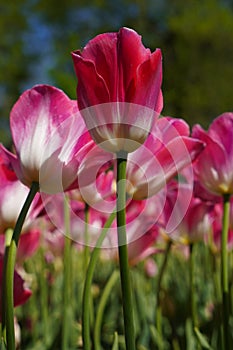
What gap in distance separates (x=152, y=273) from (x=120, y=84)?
0.89 metres

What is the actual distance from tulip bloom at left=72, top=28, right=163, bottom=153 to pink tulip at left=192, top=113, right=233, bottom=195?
0.18m

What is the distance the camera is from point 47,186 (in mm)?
342

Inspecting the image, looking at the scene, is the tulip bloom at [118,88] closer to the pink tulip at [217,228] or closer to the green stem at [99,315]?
the green stem at [99,315]

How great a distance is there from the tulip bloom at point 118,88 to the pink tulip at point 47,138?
1.4 inches

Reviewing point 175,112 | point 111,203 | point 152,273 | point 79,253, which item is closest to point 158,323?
point 111,203

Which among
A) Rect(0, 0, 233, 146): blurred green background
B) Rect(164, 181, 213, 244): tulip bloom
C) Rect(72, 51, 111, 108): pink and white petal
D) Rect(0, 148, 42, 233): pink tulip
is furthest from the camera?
Rect(0, 0, 233, 146): blurred green background

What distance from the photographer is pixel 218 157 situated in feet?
1.58

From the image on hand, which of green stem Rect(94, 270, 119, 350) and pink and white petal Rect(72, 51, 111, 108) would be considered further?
green stem Rect(94, 270, 119, 350)

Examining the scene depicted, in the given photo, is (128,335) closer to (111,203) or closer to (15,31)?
(111,203)

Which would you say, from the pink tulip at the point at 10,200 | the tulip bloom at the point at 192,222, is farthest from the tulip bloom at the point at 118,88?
the tulip bloom at the point at 192,222

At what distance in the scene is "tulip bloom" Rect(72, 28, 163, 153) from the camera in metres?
0.30

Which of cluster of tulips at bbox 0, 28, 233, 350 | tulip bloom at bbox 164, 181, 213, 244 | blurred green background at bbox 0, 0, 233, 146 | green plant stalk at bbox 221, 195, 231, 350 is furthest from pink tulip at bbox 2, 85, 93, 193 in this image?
blurred green background at bbox 0, 0, 233, 146

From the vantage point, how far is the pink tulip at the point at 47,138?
0.34 m

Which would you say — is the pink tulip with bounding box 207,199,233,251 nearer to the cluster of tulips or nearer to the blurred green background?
the cluster of tulips
